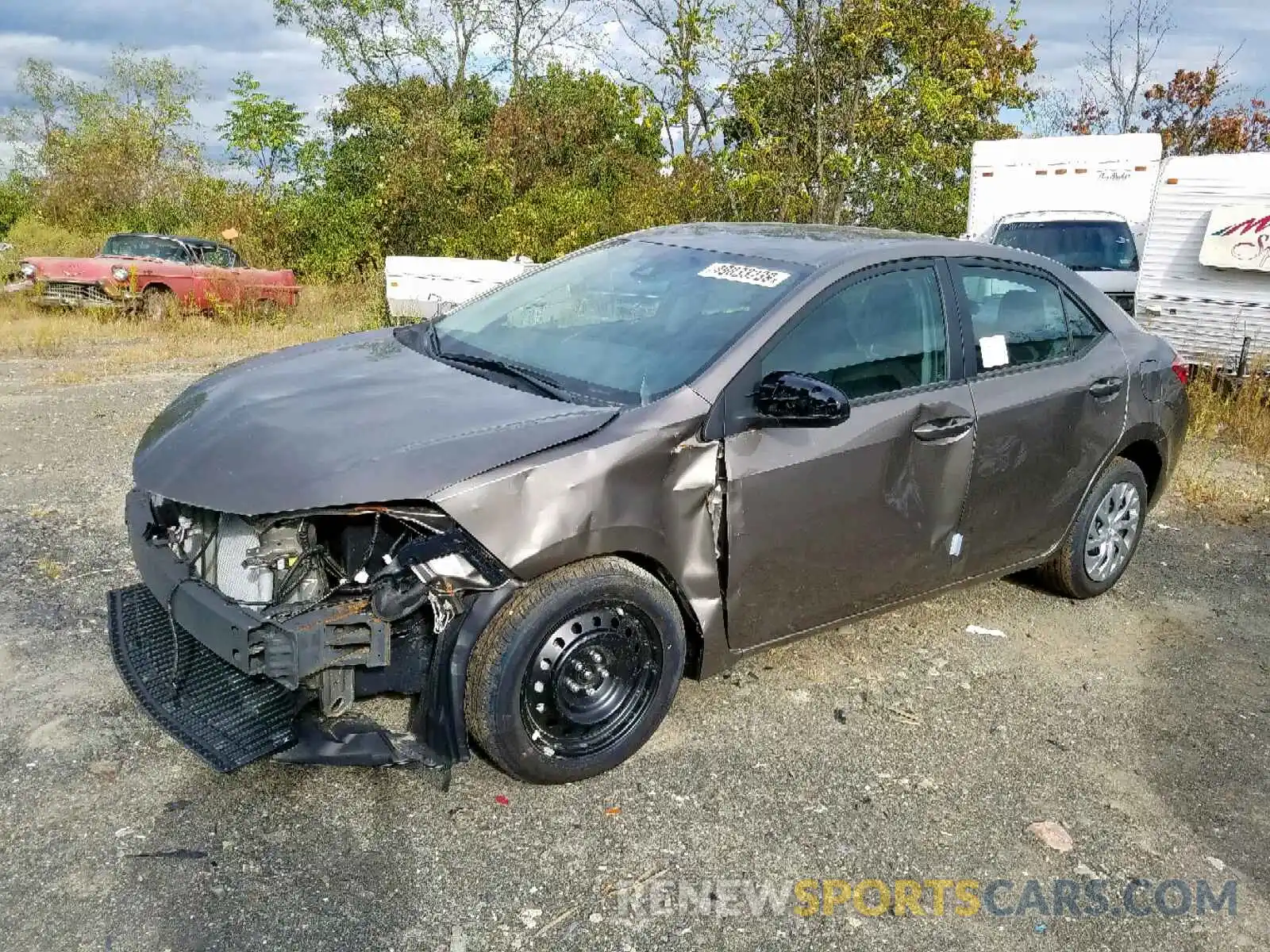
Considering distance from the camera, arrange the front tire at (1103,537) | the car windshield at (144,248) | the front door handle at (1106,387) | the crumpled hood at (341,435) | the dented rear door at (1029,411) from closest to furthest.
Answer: the crumpled hood at (341,435) → the dented rear door at (1029,411) → the front door handle at (1106,387) → the front tire at (1103,537) → the car windshield at (144,248)

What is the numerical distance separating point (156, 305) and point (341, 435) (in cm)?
1281

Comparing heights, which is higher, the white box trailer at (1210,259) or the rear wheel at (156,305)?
the white box trailer at (1210,259)

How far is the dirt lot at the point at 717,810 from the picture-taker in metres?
2.79

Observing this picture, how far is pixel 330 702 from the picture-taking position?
3.04 metres

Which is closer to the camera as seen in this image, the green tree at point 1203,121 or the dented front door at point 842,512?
the dented front door at point 842,512

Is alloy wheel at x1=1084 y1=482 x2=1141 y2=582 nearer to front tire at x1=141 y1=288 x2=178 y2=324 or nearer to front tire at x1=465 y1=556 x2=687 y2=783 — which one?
front tire at x1=465 y1=556 x2=687 y2=783

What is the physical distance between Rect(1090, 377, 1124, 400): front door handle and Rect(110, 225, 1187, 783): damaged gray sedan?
0.15 ft

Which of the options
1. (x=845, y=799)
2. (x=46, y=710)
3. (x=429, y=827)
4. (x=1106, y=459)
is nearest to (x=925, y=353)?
(x=1106, y=459)

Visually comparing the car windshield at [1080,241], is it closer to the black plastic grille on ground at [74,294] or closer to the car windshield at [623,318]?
the car windshield at [623,318]

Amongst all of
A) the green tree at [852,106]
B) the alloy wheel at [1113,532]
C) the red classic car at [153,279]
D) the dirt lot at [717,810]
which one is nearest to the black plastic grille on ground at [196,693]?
the dirt lot at [717,810]

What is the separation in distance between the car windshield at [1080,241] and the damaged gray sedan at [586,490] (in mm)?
7987

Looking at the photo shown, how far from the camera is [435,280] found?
10742mm

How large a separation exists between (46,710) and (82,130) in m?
25.5

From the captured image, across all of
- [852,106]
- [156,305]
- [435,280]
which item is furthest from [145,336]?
[852,106]
